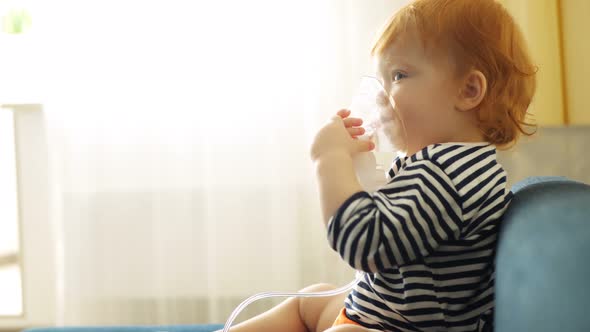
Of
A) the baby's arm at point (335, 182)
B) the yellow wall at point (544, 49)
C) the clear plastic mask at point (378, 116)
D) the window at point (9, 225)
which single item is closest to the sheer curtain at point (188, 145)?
the window at point (9, 225)

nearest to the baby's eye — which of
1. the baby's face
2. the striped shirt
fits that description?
the baby's face

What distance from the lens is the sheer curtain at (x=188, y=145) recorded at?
7.00 ft

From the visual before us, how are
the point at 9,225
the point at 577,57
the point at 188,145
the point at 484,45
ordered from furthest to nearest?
the point at 9,225 < the point at 188,145 < the point at 577,57 < the point at 484,45

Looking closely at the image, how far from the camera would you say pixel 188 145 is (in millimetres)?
2205

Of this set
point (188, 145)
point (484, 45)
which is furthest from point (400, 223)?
point (188, 145)

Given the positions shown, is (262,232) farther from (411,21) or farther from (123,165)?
(411,21)

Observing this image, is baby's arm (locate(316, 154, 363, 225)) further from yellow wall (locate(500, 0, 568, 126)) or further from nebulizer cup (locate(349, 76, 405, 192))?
yellow wall (locate(500, 0, 568, 126))

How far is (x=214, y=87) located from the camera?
2.17m

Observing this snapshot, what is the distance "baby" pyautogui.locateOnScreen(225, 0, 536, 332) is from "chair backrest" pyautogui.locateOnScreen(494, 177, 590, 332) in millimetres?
71

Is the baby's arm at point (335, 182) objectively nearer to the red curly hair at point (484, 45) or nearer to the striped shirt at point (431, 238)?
the striped shirt at point (431, 238)

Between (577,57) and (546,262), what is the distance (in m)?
1.18

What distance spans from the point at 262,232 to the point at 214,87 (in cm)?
47

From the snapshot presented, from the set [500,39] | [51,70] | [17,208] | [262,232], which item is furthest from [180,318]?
[500,39]

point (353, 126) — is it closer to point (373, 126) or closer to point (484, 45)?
point (373, 126)
